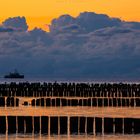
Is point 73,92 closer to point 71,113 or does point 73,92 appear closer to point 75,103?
point 75,103

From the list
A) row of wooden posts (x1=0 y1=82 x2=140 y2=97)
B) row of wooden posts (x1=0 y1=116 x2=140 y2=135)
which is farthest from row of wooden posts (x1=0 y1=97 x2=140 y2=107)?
row of wooden posts (x1=0 y1=116 x2=140 y2=135)

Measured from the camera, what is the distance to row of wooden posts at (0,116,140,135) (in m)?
62.3

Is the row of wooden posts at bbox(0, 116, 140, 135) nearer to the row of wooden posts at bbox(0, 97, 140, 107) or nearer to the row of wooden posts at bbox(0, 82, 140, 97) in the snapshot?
the row of wooden posts at bbox(0, 97, 140, 107)

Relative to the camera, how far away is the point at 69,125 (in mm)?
63594

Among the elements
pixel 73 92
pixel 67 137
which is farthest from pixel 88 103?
pixel 67 137

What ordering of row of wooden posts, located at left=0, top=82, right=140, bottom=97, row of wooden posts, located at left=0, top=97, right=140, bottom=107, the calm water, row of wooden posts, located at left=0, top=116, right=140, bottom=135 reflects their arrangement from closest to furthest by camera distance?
1. the calm water
2. row of wooden posts, located at left=0, top=116, right=140, bottom=135
3. row of wooden posts, located at left=0, top=97, right=140, bottom=107
4. row of wooden posts, located at left=0, top=82, right=140, bottom=97

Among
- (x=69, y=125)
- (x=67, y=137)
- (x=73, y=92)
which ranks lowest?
(x=67, y=137)

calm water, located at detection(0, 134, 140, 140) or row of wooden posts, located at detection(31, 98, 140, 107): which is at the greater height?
row of wooden posts, located at detection(31, 98, 140, 107)

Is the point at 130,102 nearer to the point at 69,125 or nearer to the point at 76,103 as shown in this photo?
the point at 76,103

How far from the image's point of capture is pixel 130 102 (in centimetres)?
10400

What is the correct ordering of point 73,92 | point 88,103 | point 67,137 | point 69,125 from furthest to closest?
point 73,92 → point 88,103 → point 69,125 → point 67,137

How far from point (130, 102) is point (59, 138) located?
4636cm

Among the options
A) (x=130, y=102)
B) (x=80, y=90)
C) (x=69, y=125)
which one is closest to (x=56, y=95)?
(x=80, y=90)

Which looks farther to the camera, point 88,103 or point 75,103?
point 88,103
